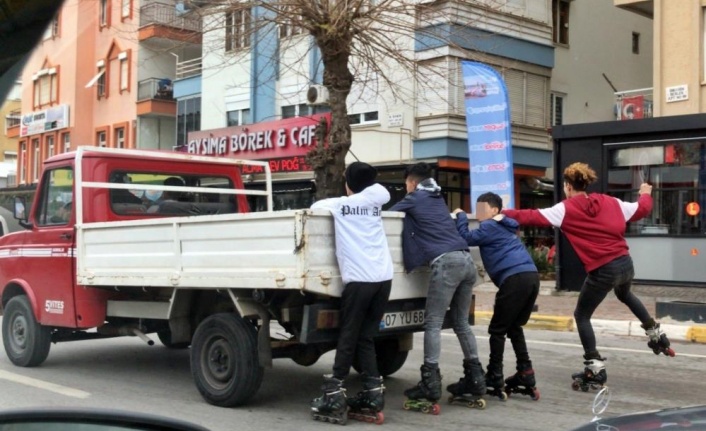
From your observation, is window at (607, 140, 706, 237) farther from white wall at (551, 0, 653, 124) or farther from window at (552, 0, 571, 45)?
window at (552, 0, 571, 45)

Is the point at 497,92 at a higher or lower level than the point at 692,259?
higher

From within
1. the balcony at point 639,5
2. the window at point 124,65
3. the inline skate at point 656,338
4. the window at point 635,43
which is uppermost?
the window at point 635,43

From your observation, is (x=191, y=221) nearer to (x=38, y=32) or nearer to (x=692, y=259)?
(x=38, y=32)

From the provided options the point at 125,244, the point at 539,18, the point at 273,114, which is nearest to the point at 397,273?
the point at 125,244

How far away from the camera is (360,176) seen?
602 centimetres

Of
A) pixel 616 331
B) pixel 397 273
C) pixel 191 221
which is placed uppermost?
pixel 191 221

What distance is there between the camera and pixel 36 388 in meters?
7.14

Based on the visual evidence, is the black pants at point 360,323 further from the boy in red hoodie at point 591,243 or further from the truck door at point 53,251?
the truck door at point 53,251

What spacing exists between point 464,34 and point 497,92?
1.78m

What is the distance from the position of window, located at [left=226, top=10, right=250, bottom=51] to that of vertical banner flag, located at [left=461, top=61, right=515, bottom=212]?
18.0 ft

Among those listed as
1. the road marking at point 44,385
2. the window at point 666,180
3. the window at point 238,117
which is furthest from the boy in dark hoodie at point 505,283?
the window at point 238,117

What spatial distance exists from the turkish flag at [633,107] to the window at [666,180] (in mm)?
5089

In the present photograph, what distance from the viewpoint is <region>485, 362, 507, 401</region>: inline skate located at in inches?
264

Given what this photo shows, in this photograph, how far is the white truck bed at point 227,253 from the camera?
5.68 meters
